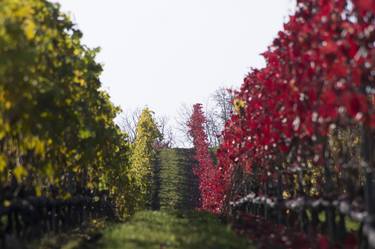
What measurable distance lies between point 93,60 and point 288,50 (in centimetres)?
902

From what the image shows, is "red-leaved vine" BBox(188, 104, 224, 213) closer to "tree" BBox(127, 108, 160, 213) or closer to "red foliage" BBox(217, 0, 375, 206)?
"tree" BBox(127, 108, 160, 213)

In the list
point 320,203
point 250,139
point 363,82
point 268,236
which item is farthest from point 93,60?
point 363,82

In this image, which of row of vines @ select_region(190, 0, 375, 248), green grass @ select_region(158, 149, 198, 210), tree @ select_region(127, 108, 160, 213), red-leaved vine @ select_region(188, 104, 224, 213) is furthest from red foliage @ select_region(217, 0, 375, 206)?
green grass @ select_region(158, 149, 198, 210)

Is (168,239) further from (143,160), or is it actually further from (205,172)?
(205,172)

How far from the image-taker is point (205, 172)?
216 ft

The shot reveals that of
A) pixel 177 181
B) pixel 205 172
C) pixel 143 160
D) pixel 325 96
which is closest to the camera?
pixel 325 96

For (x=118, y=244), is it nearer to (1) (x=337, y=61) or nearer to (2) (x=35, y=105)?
(2) (x=35, y=105)

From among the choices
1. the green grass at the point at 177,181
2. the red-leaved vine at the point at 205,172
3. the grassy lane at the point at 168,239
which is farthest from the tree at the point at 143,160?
the grassy lane at the point at 168,239

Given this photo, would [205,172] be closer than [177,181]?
Yes

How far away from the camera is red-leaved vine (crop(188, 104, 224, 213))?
46375 mm

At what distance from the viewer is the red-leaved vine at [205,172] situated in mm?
46375

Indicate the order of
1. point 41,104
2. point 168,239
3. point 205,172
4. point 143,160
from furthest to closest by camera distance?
point 205,172
point 143,160
point 168,239
point 41,104

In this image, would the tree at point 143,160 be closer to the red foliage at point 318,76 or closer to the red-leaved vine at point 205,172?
the red-leaved vine at point 205,172

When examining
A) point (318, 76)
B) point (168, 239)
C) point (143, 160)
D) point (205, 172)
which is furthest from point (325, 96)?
point (205, 172)
